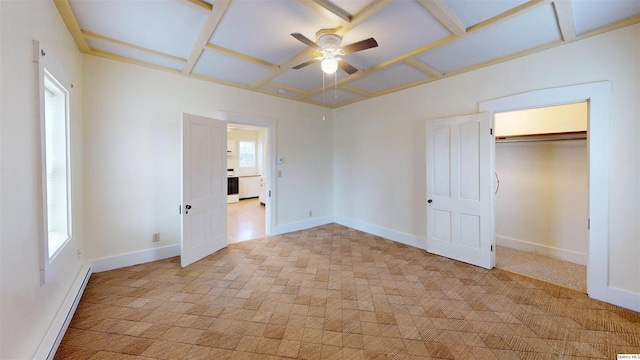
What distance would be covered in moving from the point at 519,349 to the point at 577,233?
9.07ft

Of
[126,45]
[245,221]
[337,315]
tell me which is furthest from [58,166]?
[245,221]

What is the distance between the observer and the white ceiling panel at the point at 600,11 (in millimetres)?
2053

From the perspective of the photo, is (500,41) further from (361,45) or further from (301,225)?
(301,225)

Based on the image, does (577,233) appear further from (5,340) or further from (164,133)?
(164,133)

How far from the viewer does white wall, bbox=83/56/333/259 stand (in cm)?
309

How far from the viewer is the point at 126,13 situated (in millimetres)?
2242

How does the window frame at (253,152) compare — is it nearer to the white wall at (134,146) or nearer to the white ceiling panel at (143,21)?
the white wall at (134,146)

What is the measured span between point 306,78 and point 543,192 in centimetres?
417

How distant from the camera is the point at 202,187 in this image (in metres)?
3.62

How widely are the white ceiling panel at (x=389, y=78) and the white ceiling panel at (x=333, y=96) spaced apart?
38cm

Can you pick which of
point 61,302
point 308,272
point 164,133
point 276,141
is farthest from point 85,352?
point 276,141

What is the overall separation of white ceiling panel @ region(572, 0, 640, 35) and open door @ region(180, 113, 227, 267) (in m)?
4.25

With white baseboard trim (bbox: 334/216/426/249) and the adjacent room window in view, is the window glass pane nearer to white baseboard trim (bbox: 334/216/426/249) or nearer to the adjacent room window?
the adjacent room window

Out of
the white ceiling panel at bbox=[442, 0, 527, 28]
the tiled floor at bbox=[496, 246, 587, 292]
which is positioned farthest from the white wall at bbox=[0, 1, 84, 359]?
the tiled floor at bbox=[496, 246, 587, 292]
